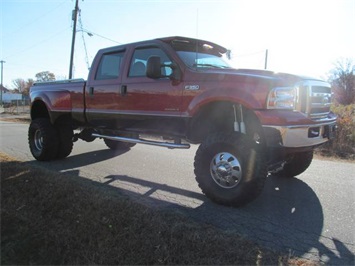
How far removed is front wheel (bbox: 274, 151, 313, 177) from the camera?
555 cm

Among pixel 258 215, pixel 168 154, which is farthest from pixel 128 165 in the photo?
pixel 258 215

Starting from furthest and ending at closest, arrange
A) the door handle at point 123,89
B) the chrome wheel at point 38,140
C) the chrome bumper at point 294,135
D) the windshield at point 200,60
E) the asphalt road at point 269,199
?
the chrome wheel at point 38,140 → the door handle at point 123,89 → the windshield at point 200,60 → the chrome bumper at point 294,135 → the asphalt road at point 269,199

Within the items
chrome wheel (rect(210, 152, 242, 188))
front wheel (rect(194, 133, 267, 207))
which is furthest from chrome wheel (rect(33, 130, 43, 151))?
chrome wheel (rect(210, 152, 242, 188))

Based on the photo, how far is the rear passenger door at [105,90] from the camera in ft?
19.6

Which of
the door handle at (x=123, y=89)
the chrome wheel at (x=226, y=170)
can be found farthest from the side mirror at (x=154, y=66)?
the chrome wheel at (x=226, y=170)

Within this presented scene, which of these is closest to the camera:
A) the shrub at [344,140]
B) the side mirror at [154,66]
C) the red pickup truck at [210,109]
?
the red pickup truck at [210,109]

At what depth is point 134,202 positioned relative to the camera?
4281mm

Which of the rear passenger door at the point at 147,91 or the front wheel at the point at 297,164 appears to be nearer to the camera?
the rear passenger door at the point at 147,91

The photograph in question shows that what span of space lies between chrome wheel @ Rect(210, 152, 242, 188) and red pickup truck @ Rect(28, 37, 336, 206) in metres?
0.01

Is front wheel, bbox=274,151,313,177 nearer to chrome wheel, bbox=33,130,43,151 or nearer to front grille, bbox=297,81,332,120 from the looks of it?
front grille, bbox=297,81,332,120

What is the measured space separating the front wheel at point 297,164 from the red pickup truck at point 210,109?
0.02 metres

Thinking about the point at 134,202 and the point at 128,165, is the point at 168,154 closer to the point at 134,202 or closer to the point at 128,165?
the point at 128,165

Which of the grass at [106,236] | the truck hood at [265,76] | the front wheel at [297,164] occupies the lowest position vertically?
the grass at [106,236]

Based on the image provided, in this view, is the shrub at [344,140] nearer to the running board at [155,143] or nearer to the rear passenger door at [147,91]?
the running board at [155,143]
